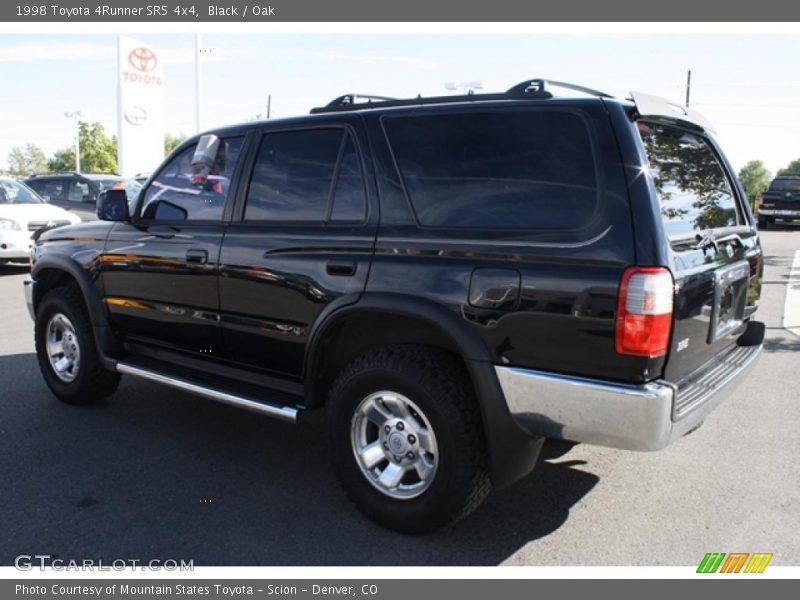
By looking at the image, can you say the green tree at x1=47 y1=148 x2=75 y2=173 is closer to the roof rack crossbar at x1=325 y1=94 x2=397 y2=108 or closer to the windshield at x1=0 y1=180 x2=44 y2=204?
the windshield at x1=0 y1=180 x2=44 y2=204

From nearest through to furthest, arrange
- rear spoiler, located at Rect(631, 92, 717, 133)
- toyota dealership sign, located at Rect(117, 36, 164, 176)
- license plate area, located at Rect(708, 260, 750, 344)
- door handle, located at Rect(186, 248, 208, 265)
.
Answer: rear spoiler, located at Rect(631, 92, 717, 133) → license plate area, located at Rect(708, 260, 750, 344) → door handle, located at Rect(186, 248, 208, 265) → toyota dealership sign, located at Rect(117, 36, 164, 176)

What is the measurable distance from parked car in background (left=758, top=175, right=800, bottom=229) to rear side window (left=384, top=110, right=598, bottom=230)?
23880mm

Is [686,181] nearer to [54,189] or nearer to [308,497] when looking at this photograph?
[308,497]

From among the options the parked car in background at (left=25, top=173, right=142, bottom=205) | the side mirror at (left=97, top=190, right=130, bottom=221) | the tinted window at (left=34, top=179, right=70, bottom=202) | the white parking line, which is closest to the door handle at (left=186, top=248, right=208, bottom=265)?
the side mirror at (left=97, top=190, right=130, bottom=221)

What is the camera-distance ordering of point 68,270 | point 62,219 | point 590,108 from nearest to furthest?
point 590,108 → point 68,270 → point 62,219

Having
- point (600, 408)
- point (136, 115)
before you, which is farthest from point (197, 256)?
point (136, 115)

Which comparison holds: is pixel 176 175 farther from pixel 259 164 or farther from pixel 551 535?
pixel 551 535

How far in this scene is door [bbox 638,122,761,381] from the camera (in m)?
2.97

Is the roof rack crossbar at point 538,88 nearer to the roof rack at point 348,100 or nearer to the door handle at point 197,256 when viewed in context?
the roof rack at point 348,100

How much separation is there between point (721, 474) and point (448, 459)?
6.20 ft

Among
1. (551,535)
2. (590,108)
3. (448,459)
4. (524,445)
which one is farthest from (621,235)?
(551,535)

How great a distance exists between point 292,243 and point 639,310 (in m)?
1.84

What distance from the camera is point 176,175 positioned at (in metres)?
4.59

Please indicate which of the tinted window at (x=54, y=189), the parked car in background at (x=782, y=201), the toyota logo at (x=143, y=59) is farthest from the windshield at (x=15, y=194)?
the parked car in background at (x=782, y=201)
